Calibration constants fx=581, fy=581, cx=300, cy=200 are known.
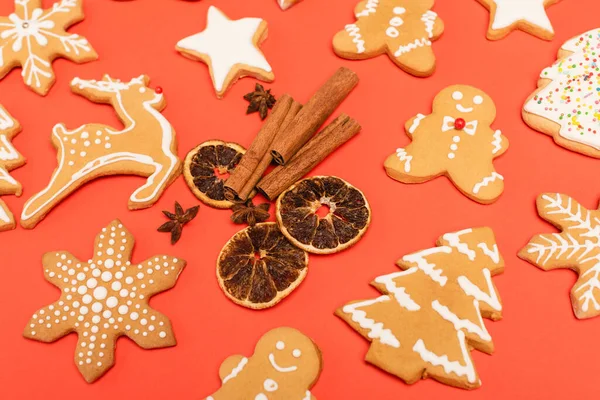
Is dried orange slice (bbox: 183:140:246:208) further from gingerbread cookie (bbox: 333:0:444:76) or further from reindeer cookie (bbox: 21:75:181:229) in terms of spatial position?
gingerbread cookie (bbox: 333:0:444:76)

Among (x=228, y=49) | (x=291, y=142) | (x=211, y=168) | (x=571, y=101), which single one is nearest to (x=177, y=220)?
(x=211, y=168)

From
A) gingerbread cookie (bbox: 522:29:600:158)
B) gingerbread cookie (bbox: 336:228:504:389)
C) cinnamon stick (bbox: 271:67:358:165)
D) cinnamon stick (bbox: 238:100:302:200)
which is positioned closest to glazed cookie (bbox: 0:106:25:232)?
cinnamon stick (bbox: 238:100:302:200)

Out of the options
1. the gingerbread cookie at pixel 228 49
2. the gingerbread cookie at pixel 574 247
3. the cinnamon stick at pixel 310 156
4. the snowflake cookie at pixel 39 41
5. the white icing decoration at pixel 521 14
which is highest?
the snowflake cookie at pixel 39 41

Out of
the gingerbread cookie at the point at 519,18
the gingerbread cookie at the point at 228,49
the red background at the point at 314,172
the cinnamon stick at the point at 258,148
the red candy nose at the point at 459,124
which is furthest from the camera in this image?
the gingerbread cookie at the point at 519,18

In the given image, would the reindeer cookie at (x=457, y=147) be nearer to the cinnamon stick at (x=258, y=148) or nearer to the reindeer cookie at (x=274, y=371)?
the cinnamon stick at (x=258, y=148)

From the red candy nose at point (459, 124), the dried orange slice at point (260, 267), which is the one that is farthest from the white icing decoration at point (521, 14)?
the dried orange slice at point (260, 267)

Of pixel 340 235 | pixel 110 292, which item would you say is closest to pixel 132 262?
pixel 110 292
